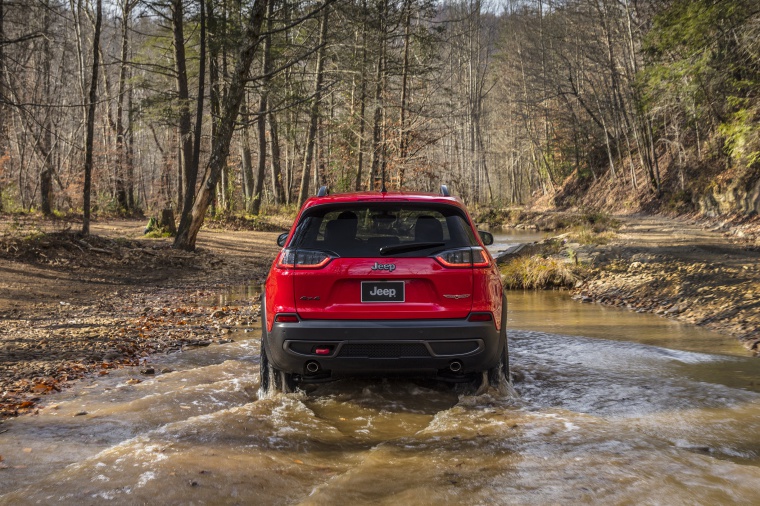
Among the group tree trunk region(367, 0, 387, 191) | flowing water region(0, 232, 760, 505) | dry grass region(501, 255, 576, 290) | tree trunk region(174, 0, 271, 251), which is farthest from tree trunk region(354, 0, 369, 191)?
flowing water region(0, 232, 760, 505)

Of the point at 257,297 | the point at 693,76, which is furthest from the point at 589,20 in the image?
the point at 257,297

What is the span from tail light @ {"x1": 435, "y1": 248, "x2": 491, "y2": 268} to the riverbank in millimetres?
4554

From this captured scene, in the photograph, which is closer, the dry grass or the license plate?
the license plate

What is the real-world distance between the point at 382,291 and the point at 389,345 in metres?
0.40

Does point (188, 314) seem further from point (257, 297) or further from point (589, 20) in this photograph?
point (589, 20)

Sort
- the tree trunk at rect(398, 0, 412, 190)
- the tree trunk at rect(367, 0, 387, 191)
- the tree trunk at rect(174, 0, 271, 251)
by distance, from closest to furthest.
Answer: the tree trunk at rect(174, 0, 271, 251)
the tree trunk at rect(367, 0, 387, 191)
the tree trunk at rect(398, 0, 412, 190)

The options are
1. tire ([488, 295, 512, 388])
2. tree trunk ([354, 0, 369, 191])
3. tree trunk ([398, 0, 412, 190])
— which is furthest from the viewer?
tree trunk ([398, 0, 412, 190])

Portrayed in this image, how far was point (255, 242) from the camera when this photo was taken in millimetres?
20422

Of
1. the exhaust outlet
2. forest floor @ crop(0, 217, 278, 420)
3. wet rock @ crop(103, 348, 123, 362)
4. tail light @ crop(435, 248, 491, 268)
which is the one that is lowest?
wet rock @ crop(103, 348, 123, 362)

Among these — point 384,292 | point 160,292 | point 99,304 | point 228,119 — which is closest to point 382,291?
point 384,292

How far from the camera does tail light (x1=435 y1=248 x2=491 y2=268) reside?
462 centimetres

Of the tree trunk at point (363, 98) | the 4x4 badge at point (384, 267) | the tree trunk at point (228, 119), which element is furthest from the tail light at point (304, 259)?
the tree trunk at point (363, 98)

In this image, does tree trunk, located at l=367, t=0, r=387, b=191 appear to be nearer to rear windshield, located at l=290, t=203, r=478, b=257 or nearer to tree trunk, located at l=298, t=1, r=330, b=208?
tree trunk, located at l=298, t=1, r=330, b=208

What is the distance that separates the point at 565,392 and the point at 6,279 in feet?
30.5
